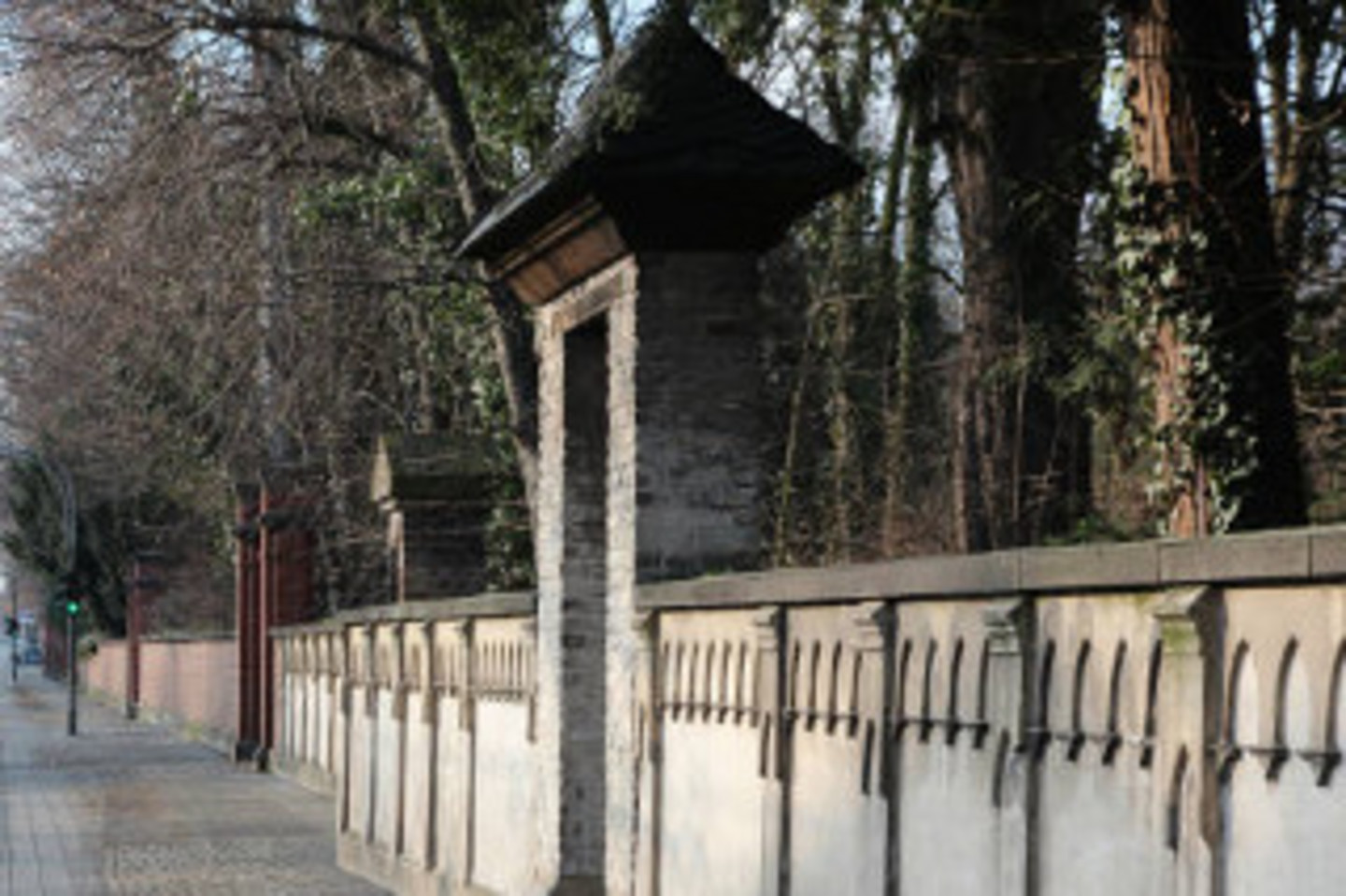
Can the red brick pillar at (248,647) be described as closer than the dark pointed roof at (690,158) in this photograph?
No

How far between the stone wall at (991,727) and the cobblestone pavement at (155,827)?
6.00 m

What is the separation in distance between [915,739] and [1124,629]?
173 cm

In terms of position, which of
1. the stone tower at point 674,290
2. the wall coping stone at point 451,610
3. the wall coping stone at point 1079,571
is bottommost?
the wall coping stone at point 451,610

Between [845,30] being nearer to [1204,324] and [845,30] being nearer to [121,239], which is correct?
[1204,324]

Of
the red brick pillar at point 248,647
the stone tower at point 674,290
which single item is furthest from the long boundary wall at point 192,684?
the stone tower at point 674,290

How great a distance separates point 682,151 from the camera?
1304cm

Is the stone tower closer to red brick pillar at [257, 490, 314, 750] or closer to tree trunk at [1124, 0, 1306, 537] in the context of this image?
tree trunk at [1124, 0, 1306, 537]

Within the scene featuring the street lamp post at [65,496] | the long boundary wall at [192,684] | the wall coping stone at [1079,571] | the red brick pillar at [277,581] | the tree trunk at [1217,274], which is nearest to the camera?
the wall coping stone at [1079,571]

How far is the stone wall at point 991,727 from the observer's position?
21.4 ft

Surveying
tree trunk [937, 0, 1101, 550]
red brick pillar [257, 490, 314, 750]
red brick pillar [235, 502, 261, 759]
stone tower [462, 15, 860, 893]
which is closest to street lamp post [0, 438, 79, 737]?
red brick pillar [235, 502, 261, 759]

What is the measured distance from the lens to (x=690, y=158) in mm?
12953

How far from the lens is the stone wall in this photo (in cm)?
651

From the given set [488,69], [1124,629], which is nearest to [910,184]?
[488,69]

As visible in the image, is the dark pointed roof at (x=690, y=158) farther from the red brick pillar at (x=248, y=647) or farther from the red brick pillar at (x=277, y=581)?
the red brick pillar at (x=248, y=647)
